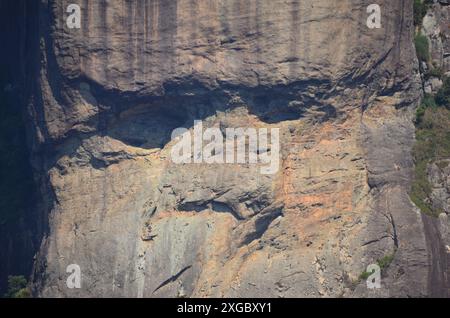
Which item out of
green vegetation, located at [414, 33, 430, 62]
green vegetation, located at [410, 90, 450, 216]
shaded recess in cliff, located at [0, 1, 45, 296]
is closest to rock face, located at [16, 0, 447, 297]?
green vegetation, located at [410, 90, 450, 216]

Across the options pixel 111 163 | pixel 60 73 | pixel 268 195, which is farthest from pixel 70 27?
pixel 268 195

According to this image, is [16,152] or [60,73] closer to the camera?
[60,73]

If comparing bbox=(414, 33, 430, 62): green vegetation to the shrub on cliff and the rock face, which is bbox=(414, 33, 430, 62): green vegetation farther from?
the rock face

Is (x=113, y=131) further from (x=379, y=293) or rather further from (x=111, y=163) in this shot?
(x=379, y=293)

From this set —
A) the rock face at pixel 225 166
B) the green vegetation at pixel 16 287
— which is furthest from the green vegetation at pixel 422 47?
the green vegetation at pixel 16 287

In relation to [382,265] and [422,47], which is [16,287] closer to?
[382,265]

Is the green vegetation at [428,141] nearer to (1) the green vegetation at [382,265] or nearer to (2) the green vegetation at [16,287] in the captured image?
(1) the green vegetation at [382,265]

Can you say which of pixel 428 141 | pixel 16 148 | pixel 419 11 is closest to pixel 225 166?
pixel 428 141
